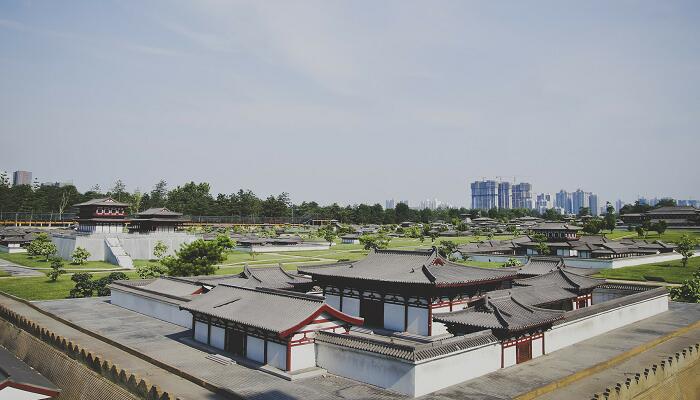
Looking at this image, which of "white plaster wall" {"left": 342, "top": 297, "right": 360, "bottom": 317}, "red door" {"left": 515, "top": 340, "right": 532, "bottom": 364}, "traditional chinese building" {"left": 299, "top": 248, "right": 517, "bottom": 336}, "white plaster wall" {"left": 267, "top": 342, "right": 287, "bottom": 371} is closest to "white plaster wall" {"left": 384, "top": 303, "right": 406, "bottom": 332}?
"traditional chinese building" {"left": 299, "top": 248, "right": 517, "bottom": 336}

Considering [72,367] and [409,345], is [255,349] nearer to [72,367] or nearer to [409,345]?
[409,345]

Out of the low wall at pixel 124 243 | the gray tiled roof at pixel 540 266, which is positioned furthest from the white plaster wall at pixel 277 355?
the low wall at pixel 124 243

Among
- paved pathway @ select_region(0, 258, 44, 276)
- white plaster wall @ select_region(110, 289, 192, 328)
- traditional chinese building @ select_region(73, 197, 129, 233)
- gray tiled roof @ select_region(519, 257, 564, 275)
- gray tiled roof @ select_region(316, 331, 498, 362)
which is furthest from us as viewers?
traditional chinese building @ select_region(73, 197, 129, 233)

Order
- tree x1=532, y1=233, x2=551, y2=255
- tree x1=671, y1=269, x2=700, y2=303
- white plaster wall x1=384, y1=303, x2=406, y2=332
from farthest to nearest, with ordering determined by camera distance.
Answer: tree x1=532, y1=233, x2=551, y2=255
tree x1=671, y1=269, x2=700, y2=303
white plaster wall x1=384, y1=303, x2=406, y2=332

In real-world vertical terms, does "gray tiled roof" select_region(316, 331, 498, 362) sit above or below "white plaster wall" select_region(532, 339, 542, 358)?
above

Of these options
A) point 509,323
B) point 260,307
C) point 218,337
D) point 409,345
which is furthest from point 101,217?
point 509,323

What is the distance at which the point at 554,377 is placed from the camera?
901 inches

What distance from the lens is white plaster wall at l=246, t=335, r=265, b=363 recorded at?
24.5 metres

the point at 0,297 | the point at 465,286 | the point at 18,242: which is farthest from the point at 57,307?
the point at 18,242

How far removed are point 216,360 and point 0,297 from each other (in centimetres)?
3039

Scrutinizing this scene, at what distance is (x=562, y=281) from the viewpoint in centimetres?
3644

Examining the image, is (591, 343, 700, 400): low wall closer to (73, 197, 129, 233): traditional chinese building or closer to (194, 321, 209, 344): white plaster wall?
(194, 321, 209, 344): white plaster wall

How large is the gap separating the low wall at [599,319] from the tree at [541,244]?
115 feet

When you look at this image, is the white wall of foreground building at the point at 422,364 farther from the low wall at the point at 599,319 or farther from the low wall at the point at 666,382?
the low wall at the point at 666,382
